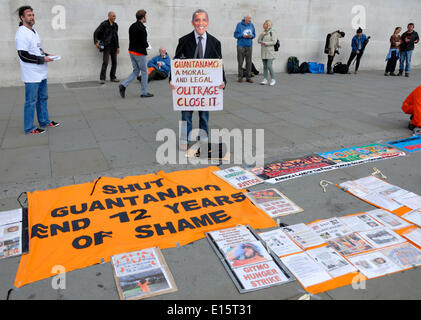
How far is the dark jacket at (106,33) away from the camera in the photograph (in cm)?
995

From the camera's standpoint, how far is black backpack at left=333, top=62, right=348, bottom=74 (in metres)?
14.0

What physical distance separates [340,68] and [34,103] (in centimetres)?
1206

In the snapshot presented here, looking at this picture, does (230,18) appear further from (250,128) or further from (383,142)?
(383,142)

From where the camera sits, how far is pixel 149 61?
1115cm

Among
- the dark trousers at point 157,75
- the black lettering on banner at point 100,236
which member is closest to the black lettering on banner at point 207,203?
the black lettering on banner at point 100,236

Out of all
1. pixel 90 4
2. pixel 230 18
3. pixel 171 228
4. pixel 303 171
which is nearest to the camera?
pixel 171 228

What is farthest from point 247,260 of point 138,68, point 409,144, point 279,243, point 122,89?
point 138,68

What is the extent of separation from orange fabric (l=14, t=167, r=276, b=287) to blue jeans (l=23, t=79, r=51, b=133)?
244 centimetres

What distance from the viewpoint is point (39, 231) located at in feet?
10.1

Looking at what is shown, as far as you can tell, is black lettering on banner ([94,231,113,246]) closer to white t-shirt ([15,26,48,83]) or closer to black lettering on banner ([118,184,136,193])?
black lettering on banner ([118,184,136,193])

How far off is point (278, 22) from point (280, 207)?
1133 cm

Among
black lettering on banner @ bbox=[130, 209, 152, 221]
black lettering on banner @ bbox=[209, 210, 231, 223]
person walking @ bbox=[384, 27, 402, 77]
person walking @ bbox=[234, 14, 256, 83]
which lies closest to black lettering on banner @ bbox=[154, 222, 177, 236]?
black lettering on banner @ bbox=[130, 209, 152, 221]

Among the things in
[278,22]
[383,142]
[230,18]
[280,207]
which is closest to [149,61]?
[230,18]

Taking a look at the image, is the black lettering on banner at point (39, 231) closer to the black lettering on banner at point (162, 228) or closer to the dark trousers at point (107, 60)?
the black lettering on banner at point (162, 228)
